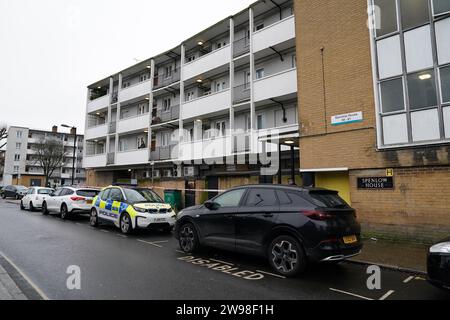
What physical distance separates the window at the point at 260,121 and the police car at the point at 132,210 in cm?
851

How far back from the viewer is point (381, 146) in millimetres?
9367

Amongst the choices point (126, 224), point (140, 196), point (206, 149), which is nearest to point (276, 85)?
point (206, 149)

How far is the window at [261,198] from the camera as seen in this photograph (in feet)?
20.0

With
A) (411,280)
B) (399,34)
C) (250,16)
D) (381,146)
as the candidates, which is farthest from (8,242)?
(250,16)

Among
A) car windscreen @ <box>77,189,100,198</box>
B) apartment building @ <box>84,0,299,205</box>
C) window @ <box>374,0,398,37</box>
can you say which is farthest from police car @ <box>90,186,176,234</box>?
window @ <box>374,0,398,37</box>

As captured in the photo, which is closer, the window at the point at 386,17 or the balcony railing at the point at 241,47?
the window at the point at 386,17

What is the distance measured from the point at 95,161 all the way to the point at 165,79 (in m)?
10.5

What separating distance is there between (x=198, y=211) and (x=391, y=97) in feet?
23.5

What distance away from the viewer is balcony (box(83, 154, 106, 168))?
26.8 m

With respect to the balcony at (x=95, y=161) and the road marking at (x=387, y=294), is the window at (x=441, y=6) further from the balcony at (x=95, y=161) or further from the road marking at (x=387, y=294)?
the balcony at (x=95, y=161)

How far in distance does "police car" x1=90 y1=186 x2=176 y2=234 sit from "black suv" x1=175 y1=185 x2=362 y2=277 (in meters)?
3.18

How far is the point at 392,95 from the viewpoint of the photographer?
952cm

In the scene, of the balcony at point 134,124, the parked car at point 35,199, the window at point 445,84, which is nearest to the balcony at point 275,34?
the window at point 445,84
